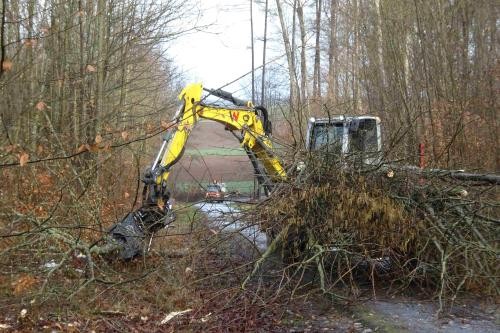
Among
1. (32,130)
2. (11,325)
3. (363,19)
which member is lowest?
(11,325)

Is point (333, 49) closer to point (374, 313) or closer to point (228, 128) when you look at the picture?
point (228, 128)

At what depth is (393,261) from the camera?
6.90 m

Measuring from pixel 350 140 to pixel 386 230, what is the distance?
1.41 m

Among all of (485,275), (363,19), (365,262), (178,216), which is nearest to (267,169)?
(178,216)

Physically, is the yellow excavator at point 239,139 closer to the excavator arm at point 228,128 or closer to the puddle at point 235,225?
the excavator arm at point 228,128

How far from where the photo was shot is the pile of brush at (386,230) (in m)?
6.55

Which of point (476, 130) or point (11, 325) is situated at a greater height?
point (476, 130)

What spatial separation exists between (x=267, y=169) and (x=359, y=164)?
69.3 inches

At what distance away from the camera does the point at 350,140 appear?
24.6ft

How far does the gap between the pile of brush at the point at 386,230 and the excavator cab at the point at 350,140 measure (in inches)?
8.7

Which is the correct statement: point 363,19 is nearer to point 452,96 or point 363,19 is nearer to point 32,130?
point 452,96

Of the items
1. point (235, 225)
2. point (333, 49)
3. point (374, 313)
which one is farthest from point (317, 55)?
point (374, 313)

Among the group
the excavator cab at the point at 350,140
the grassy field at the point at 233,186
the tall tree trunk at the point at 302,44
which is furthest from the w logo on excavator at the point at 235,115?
the tall tree trunk at the point at 302,44

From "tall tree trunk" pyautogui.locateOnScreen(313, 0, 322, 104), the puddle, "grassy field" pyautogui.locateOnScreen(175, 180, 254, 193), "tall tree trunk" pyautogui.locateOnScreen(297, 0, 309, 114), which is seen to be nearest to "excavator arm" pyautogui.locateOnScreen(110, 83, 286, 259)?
A: "grassy field" pyautogui.locateOnScreen(175, 180, 254, 193)
